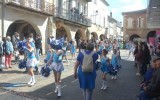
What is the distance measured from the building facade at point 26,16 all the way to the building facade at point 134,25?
117 ft

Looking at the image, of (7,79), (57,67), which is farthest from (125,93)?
(7,79)

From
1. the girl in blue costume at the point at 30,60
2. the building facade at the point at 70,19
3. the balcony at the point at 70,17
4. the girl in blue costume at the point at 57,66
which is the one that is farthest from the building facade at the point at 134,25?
the girl in blue costume at the point at 57,66

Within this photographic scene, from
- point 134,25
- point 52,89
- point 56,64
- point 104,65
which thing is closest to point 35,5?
point 104,65

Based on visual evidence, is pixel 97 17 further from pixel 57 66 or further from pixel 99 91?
pixel 57 66

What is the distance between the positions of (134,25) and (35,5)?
3980cm

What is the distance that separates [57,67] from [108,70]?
2333 millimetres

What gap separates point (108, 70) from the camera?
1023cm

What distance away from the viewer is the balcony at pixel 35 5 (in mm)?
19691

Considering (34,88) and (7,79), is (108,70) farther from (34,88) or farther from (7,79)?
(7,79)

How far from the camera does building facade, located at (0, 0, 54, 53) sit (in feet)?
63.2

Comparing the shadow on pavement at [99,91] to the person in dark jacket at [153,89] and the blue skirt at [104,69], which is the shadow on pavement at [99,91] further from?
the person in dark jacket at [153,89]

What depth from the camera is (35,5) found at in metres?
22.6

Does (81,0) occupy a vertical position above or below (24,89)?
above

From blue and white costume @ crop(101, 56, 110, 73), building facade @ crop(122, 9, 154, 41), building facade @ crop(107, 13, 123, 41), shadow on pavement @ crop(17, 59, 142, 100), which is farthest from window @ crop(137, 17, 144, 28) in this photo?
blue and white costume @ crop(101, 56, 110, 73)
